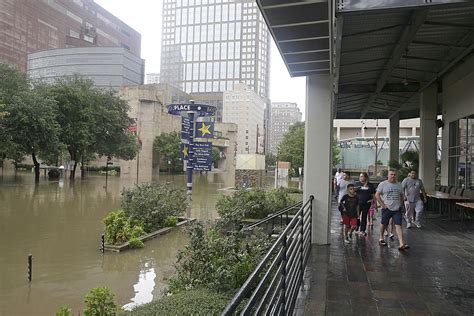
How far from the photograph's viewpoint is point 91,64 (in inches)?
3708

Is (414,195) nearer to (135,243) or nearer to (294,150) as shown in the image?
(135,243)

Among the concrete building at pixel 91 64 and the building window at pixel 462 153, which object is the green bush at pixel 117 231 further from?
the concrete building at pixel 91 64

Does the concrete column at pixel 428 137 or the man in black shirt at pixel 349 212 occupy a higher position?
the concrete column at pixel 428 137

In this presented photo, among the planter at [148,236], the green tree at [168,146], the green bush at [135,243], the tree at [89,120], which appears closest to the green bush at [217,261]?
the planter at [148,236]

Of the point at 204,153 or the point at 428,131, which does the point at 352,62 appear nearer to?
the point at 428,131

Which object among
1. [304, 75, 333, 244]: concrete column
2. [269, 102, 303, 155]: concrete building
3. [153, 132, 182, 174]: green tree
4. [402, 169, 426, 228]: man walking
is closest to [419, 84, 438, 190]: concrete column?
[402, 169, 426, 228]: man walking

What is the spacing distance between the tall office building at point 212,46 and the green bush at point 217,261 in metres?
164

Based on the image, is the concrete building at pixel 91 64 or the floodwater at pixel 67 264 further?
the concrete building at pixel 91 64

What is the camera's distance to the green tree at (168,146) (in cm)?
6291

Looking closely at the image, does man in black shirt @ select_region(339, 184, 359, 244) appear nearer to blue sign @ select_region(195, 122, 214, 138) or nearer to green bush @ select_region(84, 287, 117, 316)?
green bush @ select_region(84, 287, 117, 316)

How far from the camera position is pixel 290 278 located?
4434mm

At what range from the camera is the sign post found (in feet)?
72.4

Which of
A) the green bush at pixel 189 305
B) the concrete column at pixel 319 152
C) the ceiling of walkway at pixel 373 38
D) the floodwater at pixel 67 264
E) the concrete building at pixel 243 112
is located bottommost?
the floodwater at pixel 67 264

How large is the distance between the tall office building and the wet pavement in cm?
16274
